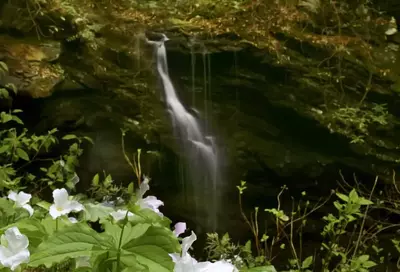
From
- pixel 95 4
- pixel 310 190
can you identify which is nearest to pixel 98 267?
pixel 310 190

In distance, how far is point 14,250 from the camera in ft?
2.23

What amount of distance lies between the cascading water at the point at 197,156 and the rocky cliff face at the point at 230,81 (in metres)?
0.07

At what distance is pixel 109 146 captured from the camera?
3.08 m

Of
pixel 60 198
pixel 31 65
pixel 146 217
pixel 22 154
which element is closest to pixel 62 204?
pixel 60 198

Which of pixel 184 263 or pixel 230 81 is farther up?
pixel 184 263

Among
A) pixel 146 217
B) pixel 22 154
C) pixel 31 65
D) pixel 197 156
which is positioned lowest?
pixel 197 156

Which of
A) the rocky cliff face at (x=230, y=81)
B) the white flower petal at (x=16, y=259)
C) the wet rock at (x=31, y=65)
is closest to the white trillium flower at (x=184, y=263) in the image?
the white flower petal at (x=16, y=259)

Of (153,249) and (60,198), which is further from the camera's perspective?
(60,198)

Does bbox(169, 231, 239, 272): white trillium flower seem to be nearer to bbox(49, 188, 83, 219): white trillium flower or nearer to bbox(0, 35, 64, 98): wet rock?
bbox(49, 188, 83, 219): white trillium flower

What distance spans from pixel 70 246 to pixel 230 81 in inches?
107

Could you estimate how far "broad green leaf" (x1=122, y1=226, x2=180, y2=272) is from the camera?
2.14ft

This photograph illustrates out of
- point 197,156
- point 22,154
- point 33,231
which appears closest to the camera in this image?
point 33,231

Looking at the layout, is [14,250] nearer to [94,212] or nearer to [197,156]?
[94,212]

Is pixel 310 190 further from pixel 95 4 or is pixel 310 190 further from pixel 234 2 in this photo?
pixel 95 4
